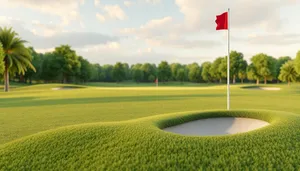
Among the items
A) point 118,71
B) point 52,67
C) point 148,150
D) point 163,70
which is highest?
point 52,67

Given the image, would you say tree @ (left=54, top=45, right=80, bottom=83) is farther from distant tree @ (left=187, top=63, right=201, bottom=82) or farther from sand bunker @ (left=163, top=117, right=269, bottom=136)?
sand bunker @ (left=163, top=117, right=269, bottom=136)

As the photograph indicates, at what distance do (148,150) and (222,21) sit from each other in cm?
763

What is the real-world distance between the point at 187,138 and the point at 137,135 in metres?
1.20

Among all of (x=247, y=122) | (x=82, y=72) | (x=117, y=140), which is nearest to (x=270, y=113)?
(x=247, y=122)

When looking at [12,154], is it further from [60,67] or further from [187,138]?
[60,67]

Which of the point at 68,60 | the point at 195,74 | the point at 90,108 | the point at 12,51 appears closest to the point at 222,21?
the point at 90,108

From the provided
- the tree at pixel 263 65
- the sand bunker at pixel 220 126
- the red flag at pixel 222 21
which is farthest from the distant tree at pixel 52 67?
the sand bunker at pixel 220 126

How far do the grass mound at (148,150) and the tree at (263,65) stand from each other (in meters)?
73.1

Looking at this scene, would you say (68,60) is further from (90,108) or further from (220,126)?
(220,126)

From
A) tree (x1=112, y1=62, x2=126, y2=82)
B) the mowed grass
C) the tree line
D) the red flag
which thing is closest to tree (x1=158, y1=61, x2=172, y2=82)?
the tree line

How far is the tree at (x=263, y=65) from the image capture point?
2800 inches

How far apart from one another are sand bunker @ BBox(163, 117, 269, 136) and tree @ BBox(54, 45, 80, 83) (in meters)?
66.4

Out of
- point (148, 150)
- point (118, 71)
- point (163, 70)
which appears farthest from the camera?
point (118, 71)

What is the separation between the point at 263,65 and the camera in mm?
72250
